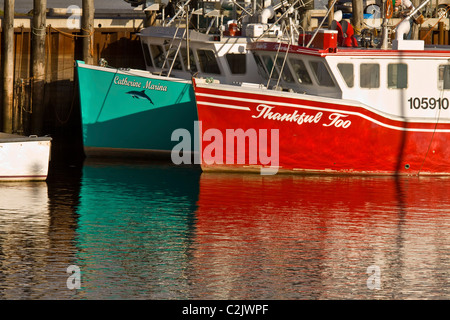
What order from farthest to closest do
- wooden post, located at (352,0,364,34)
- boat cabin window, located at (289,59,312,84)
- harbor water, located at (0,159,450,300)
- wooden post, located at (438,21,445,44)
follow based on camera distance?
wooden post, located at (438,21,445,44) → wooden post, located at (352,0,364,34) → boat cabin window, located at (289,59,312,84) → harbor water, located at (0,159,450,300)

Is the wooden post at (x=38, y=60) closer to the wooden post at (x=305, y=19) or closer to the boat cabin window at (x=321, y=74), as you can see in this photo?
the wooden post at (x=305, y=19)

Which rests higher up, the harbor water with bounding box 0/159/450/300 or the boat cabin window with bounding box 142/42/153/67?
the boat cabin window with bounding box 142/42/153/67

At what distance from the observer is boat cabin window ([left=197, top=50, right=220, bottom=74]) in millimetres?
27531

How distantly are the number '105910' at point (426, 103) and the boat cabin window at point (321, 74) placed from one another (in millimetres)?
1980

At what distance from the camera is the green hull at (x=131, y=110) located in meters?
26.7

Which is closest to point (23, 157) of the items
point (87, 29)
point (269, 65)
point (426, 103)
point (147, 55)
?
point (269, 65)

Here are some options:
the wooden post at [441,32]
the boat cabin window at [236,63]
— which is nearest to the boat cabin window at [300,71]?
the boat cabin window at [236,63]

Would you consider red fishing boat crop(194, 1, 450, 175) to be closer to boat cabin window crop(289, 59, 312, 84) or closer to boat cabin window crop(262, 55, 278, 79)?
boat cabin window crop(289, 59, 312, 84)

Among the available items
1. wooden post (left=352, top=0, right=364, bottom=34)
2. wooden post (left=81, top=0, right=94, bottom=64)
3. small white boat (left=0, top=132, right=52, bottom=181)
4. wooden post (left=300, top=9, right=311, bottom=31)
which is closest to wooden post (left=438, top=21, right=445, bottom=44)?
wooden post (left=352, top=0, right=364, bottom=34)

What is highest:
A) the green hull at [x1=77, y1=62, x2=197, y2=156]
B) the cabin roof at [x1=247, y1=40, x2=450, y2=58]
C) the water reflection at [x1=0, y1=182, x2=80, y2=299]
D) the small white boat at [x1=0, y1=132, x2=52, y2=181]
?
the cabin roof at [x1=247, y1=40, x2=450, y2=58]

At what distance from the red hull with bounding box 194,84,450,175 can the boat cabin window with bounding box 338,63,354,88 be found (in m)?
0.68

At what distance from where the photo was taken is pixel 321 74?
2492 cm

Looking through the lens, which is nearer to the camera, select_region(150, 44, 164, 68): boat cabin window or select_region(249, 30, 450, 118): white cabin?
select_region(249, 30, 450, 118): white cabin

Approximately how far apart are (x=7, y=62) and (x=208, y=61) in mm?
5637
